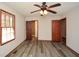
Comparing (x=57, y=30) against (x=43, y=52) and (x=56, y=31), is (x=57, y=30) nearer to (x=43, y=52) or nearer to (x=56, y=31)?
(x=56, y=31)

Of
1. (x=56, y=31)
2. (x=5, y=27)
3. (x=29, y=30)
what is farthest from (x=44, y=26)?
(x=5, y=27)

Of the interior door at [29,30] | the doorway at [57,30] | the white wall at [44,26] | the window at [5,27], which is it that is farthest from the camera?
the interior door at [29,30]

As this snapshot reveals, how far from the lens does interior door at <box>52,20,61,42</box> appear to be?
8.80 meters

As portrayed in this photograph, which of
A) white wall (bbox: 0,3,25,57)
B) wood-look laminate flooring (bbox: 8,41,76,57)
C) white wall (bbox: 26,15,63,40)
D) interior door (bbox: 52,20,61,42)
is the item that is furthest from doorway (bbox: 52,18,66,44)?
white wall (bbox: 0,3,25,57)

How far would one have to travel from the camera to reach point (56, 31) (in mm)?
8852

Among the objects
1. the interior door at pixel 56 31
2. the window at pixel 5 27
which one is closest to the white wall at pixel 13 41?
the window at pixel 5 27

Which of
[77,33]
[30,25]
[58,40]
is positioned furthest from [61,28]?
[77,33]

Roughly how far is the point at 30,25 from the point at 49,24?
6.30ft

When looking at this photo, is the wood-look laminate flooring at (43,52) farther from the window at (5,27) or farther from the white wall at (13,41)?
the window at (5,27)

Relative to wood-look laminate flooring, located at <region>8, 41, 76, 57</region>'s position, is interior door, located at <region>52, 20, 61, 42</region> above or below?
above

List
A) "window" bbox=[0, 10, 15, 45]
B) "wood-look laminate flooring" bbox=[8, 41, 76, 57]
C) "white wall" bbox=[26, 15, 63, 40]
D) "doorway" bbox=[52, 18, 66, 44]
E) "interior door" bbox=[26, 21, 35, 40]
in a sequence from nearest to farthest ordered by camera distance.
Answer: "window" bbox=[0, 10, 15, 45] → "wood-look laminate flooring" bbox=[8, 41, 76, 57] → "doorway" bbox=[52, 18, 66, 44] → "white wall" bbox=[26, 15, 63, 40] → "interior door" bbox=[26, 21, 35, 40]

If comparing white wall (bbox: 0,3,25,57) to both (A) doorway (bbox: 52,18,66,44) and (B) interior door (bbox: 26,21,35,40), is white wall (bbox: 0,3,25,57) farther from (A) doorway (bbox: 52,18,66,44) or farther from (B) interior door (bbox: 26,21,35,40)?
(A) doorway (bbox: 52,18,66,44)

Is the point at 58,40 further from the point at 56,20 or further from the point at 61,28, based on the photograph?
the point at 56,20

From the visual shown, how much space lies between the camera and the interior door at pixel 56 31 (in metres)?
8.80
